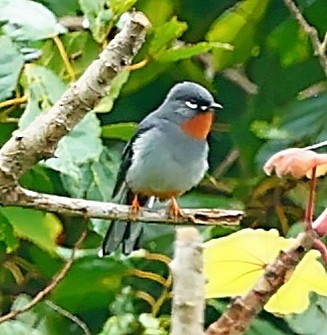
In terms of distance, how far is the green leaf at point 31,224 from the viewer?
5.41 feet

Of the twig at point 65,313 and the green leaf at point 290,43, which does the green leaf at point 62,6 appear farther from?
the twig at point 65,313

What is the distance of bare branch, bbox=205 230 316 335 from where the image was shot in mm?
567

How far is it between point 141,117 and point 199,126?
0.41ft

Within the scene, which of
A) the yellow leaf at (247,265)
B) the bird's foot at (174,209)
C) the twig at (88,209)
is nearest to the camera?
the yellow leaf at (247,265)

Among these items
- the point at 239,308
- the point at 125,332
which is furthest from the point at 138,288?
the point at 239,308

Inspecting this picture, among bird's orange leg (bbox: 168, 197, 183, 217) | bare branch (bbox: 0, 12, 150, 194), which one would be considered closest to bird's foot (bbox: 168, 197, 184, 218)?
bird's orange leg (bbox: 168, 197, 183, 217)

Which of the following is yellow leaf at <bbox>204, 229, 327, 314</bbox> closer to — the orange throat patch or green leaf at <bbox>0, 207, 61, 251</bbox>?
green leaf at <bbox>0, 207, 61, 251</bbox>

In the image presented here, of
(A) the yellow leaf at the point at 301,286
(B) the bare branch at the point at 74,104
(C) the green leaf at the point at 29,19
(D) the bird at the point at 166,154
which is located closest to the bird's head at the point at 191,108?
(D) the bird at the point at 166,154

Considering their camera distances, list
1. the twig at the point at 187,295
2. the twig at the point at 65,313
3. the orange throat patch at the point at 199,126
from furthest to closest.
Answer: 1. the orange throat patch at the point at 199,126
2. the twig at the point at 65,313
3. the twig at the point at 187,295

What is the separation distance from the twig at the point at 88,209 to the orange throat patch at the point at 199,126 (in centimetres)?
55

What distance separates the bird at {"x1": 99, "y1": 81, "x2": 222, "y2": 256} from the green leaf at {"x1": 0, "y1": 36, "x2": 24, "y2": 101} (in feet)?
1.18

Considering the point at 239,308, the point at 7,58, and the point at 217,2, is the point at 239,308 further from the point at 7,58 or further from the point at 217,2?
the point at 217,2

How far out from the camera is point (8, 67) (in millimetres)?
1562

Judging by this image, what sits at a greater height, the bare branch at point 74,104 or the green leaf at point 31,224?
the green leaf at point 31,224
